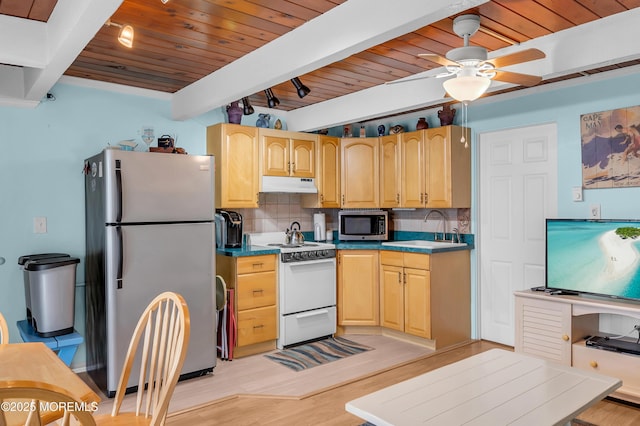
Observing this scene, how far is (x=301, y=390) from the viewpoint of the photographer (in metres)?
3.30

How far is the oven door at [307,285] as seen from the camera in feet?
13.9

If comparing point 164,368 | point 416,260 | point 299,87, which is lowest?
point 164,368

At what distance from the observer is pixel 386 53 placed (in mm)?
3102

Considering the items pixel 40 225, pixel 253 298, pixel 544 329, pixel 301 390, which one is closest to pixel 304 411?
pixel 301 390

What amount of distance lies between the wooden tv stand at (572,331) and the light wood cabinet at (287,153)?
7.79ft

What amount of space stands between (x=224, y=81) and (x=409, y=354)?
9.20 ft

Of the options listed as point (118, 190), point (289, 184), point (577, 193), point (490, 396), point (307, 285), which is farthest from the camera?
point (289, 184)

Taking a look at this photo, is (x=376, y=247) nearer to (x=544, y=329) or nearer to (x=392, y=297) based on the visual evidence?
(x=392, y=297)

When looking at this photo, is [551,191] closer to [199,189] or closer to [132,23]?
[199,189]

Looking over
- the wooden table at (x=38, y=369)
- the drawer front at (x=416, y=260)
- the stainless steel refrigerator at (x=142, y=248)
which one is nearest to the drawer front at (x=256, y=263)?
the stainless steel refrigerator at (x=142, y=248)

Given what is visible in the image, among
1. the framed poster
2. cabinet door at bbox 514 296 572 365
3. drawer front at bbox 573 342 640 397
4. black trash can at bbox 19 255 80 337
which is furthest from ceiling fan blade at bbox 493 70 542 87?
black trash can at bbox 19 255 80 337

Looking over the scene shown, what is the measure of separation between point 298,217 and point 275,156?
845 mm

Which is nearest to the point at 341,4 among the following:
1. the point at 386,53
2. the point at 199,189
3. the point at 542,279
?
the point at 386,53

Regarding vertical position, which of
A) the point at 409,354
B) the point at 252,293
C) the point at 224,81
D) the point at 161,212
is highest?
the point at 224,81
